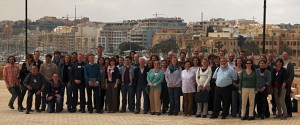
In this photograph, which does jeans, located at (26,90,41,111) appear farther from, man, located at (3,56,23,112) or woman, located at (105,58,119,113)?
woman, located at (105,58,119,113)

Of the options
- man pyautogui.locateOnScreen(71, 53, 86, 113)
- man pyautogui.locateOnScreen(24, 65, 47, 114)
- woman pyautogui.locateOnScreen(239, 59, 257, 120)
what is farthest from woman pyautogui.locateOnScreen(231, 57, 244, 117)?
man pyautogui.locateOnScreen(24, 65, 47, 114)

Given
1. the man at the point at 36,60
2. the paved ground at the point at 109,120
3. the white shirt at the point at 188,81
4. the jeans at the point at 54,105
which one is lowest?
the paved ground at the point at 109,120

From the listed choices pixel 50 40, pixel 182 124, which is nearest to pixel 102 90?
pixel 182 124

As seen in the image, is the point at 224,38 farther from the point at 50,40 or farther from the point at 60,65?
the point at 60,65

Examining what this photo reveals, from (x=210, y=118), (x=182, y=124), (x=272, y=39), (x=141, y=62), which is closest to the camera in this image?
(x=182, y=124)

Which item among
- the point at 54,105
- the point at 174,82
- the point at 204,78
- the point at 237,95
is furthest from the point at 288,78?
the point at 54,105

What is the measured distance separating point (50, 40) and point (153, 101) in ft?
452

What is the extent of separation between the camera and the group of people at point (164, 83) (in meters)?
15.8

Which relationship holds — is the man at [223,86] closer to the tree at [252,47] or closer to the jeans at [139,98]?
the jeans at [139,98]

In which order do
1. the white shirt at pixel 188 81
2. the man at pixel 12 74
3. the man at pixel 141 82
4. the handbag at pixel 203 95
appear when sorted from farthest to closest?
1. the man at pixel 12 74
2. the man at pixel 141 82
3. the white shirt at pixel 188 81
4. the handbag at pixel 203 95

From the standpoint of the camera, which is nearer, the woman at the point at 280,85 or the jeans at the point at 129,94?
the woman at the point at 280,85

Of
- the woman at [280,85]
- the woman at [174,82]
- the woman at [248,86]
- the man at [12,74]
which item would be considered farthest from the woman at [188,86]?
the man at [12,74]

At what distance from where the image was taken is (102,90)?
57.1ft

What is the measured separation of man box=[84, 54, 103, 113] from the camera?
16.9 m
